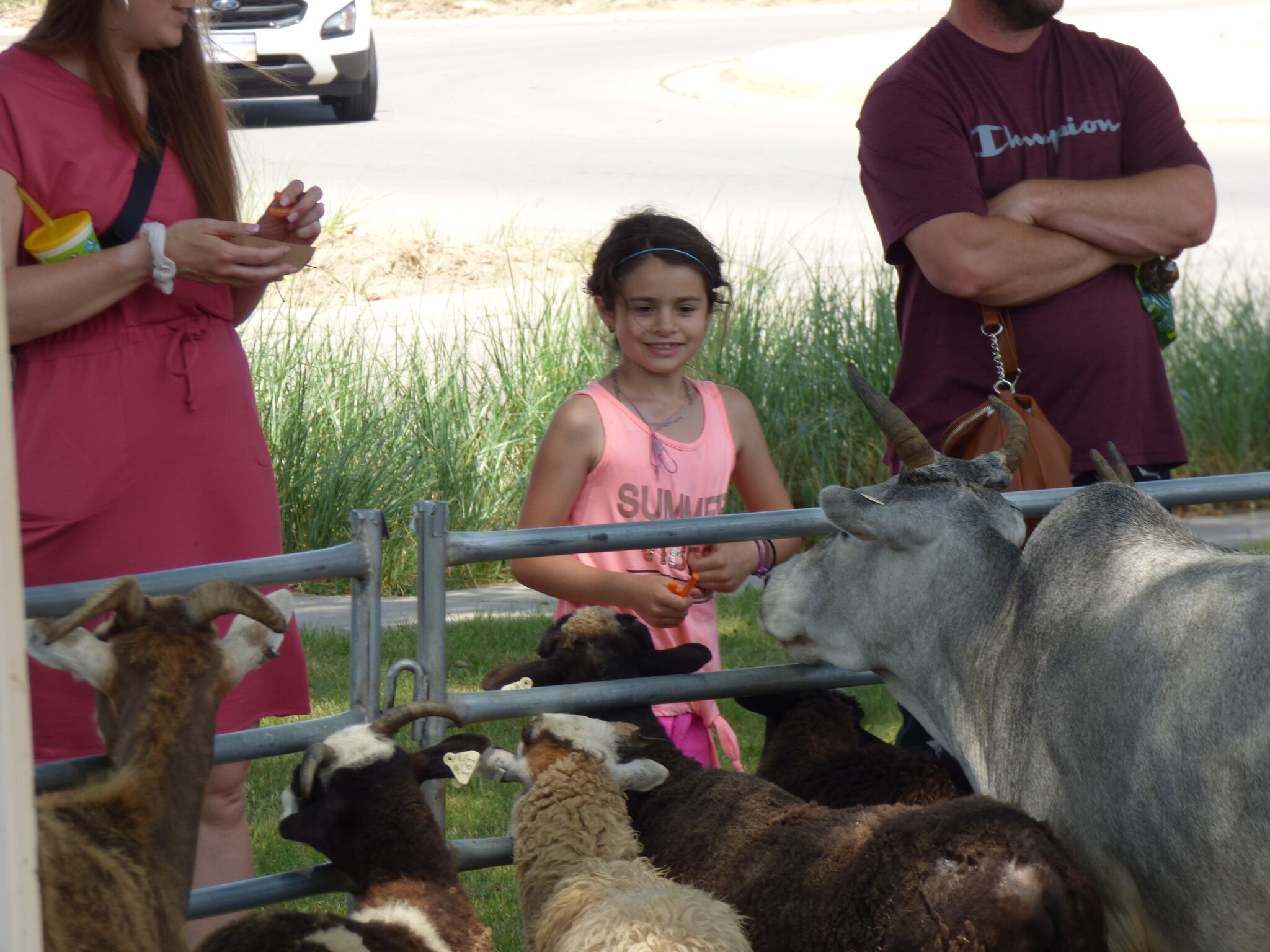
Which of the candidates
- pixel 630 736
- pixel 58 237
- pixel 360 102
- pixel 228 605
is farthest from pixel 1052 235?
pixel 360 102

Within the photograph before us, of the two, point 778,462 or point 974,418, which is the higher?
point 974,418

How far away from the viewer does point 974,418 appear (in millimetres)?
3848

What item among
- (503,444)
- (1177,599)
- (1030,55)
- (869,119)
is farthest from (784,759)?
(503,444)

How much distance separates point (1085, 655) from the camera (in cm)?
296

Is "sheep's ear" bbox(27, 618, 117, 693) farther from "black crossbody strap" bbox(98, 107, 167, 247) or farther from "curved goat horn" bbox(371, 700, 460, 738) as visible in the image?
"black crossbody strap" bbox(98, 107, 167, 247)

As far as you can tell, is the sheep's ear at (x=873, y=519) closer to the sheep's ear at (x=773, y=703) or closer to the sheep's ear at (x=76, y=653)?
the sheep's ear at (x=773, y=703)

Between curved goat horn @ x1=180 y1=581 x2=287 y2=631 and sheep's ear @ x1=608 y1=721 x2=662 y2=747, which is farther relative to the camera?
sheep's ear @ x1=608 y1=721 x2=662 y2=747

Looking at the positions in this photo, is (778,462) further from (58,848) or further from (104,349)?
(58,848)

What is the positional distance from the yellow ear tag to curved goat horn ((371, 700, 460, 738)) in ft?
0.31

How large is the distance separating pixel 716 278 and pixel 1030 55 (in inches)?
42.3

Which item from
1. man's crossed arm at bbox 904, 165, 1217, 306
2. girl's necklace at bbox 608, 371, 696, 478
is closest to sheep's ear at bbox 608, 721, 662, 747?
girl's necklace at bbox 608, 371, 696, 478

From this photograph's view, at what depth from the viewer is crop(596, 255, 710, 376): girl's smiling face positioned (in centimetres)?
408

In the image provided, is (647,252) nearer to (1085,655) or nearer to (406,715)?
(406,715)

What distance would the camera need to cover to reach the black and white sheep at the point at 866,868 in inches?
106
